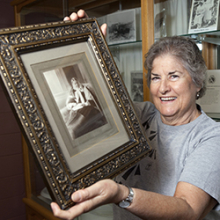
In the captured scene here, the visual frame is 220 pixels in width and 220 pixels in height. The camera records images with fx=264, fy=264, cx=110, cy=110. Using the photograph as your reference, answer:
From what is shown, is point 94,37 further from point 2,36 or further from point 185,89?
point 185,89

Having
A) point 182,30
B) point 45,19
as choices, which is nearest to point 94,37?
point 182,30

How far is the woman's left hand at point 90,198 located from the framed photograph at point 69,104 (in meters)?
0.02

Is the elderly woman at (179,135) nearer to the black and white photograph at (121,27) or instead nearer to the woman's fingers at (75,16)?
the woman's fingers at (75,16)

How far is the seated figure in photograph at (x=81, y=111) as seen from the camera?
62 cm

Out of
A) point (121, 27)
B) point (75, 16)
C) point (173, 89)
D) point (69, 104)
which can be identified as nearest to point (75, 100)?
point (69, 104)

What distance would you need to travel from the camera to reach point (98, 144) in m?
0.65

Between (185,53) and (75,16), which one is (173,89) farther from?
(75,16)

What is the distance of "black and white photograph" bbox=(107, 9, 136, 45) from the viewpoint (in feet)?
5.26

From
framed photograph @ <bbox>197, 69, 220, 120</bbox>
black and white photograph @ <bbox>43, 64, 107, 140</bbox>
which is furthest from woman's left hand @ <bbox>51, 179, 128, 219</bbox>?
framed photograph @ <bbox>197, 69, 220, 120</bbox>

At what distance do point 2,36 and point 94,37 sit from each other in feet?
0.79

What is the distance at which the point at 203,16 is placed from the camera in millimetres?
1328

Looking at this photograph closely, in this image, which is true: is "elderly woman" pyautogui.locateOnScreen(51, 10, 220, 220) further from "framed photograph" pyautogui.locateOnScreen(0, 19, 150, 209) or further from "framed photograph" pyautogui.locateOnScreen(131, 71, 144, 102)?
"framed photograph" pyautogui.locateOnScreen(131, 71, 144, 102)

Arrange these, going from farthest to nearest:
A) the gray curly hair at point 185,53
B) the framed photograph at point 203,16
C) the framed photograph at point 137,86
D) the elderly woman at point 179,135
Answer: the framed photograph at point 137,86 → the framed photograph at point 203,16 → the gray curly hair at point 185,53 → the elderly woman at point 179,135

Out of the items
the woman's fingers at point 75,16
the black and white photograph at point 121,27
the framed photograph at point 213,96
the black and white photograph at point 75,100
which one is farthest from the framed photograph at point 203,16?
the black and white photograph at point 75,100
